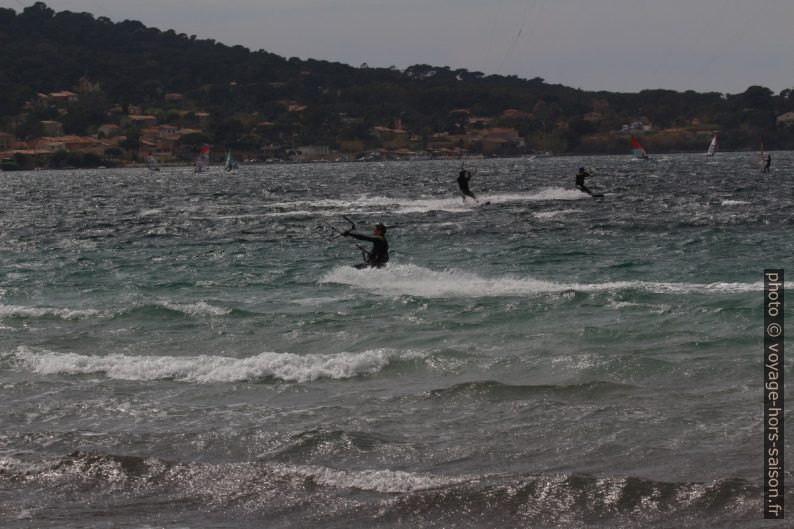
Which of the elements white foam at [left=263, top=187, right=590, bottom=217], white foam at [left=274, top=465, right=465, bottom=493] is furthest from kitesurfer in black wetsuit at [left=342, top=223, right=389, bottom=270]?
white foam at [left=263, top=187, right=590, bottom=217]

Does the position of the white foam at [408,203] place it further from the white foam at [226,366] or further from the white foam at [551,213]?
the white foam at [226,366]

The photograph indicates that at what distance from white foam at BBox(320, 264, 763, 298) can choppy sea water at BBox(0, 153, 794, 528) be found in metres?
0.09

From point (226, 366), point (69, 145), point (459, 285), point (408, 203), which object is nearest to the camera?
point (226, 366)

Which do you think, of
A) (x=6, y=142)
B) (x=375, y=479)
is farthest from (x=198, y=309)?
(x=6, y=142)

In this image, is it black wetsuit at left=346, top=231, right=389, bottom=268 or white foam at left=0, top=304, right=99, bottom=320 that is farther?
black wetsuit at left=346, top=231, right=389, bottom=268

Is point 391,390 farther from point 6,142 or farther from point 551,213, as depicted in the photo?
point 6,142

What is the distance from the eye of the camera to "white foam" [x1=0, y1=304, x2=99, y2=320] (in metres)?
19.7

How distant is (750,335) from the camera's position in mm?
15547

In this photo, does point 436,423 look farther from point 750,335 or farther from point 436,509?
point 750,335

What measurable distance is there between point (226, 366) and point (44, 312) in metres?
6.56

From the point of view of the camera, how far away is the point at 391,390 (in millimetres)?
13570

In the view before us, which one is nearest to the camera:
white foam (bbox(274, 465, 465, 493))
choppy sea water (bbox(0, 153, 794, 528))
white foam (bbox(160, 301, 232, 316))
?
choppy sea water (bbox(0, 153, 794, 528))

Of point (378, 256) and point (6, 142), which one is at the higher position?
point (378, 256)

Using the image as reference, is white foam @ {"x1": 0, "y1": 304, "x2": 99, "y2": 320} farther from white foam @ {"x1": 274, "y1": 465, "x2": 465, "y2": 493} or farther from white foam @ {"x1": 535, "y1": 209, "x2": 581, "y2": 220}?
white foam @ {"x1": 535, "y1": 209, "x2": 581, "y2": 220}
